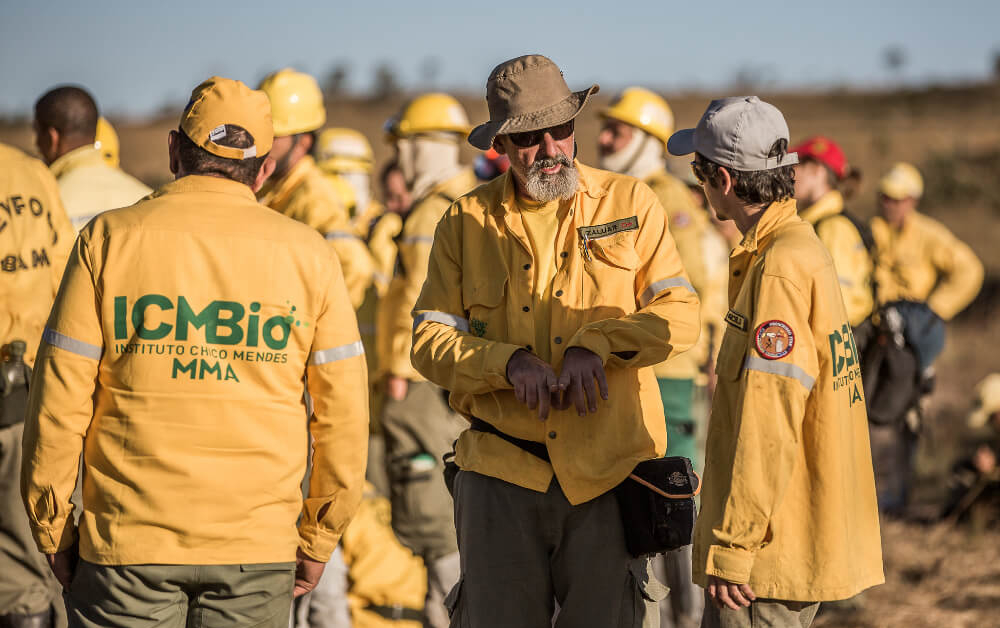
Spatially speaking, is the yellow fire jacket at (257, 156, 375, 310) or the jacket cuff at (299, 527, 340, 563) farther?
the yellow fire jacket at (257, 156, 375, 310)

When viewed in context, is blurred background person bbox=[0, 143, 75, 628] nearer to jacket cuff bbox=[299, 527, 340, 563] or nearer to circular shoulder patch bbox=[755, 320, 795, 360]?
jacket cuff bbox=[299, 527, 340, 563]

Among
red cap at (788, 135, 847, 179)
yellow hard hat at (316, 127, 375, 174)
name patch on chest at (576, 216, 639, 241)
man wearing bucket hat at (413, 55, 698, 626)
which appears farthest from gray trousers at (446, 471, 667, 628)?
yellow hard hat at (316, 127, 375, 174)

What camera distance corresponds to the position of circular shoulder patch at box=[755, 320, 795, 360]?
3.38m

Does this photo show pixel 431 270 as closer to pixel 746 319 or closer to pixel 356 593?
pixel 746 319

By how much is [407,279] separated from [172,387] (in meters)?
2.97

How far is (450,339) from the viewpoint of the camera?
3801 millimetres

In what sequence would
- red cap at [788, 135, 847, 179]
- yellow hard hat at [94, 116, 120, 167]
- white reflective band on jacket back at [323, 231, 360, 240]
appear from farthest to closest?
1. yellow hard hat at [94, 116, 120, 167]
2. red cap at [788, 135, 847, 179]
3. white reflective band on jacket back at [323, 231, 360, 240]

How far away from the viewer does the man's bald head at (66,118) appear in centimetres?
594

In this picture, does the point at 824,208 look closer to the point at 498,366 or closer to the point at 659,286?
the point at 659,286

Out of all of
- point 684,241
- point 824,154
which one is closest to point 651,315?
point 684,241

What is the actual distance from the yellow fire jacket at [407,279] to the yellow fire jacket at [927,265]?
4.99 m

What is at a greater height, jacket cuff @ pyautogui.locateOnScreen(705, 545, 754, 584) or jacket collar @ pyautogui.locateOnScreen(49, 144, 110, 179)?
jacket collar @ pyautogui.locateOnScreen(49, 144, 110, 179)

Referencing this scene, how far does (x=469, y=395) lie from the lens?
3.86 m

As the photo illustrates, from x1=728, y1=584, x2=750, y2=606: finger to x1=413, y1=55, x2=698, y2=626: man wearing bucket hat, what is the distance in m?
0.46
